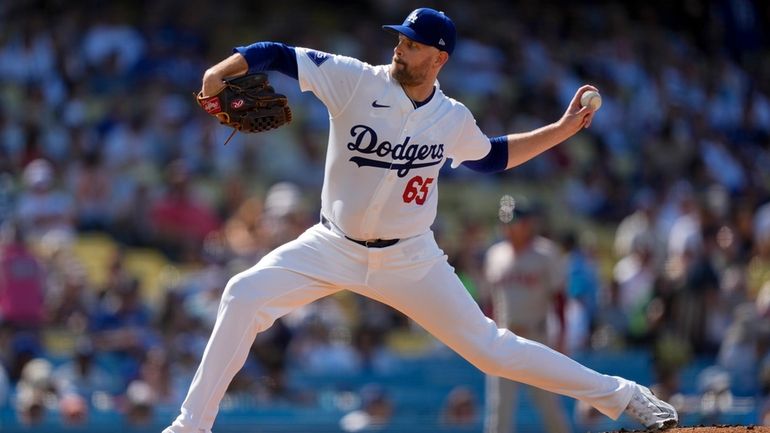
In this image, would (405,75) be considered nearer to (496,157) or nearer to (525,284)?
(496,157)

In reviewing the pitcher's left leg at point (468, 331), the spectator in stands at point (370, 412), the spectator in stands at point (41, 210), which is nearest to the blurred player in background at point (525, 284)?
the spectator in stands at point (370, 412)

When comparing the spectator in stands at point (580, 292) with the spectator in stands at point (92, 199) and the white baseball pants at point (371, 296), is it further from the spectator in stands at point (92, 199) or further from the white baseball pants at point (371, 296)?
the white baseball pants at point (371, 296)

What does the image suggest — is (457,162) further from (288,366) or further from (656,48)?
(656,48)

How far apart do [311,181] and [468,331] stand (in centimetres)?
811

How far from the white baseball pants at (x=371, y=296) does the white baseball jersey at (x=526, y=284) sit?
299 centimetres

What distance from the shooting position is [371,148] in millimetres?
5492

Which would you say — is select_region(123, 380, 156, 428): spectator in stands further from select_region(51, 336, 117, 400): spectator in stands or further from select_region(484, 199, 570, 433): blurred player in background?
select_region(484, 199, 570, 433): blurred player in background

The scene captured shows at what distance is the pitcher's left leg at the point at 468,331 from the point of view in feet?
18.3

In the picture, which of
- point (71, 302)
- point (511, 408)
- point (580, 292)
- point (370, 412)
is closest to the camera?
point (511, 408)

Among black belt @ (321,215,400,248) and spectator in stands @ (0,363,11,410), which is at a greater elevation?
black belt @ (321,215,400,248)

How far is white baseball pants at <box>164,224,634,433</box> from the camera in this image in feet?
17.6

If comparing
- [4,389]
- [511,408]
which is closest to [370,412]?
[511,408]

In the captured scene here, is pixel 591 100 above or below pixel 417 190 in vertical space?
above

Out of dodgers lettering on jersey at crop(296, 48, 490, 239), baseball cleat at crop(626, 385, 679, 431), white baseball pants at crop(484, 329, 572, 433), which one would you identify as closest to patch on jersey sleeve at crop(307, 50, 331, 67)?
dodgers lettering on jersey at crop(296, 48, 490, 239)
